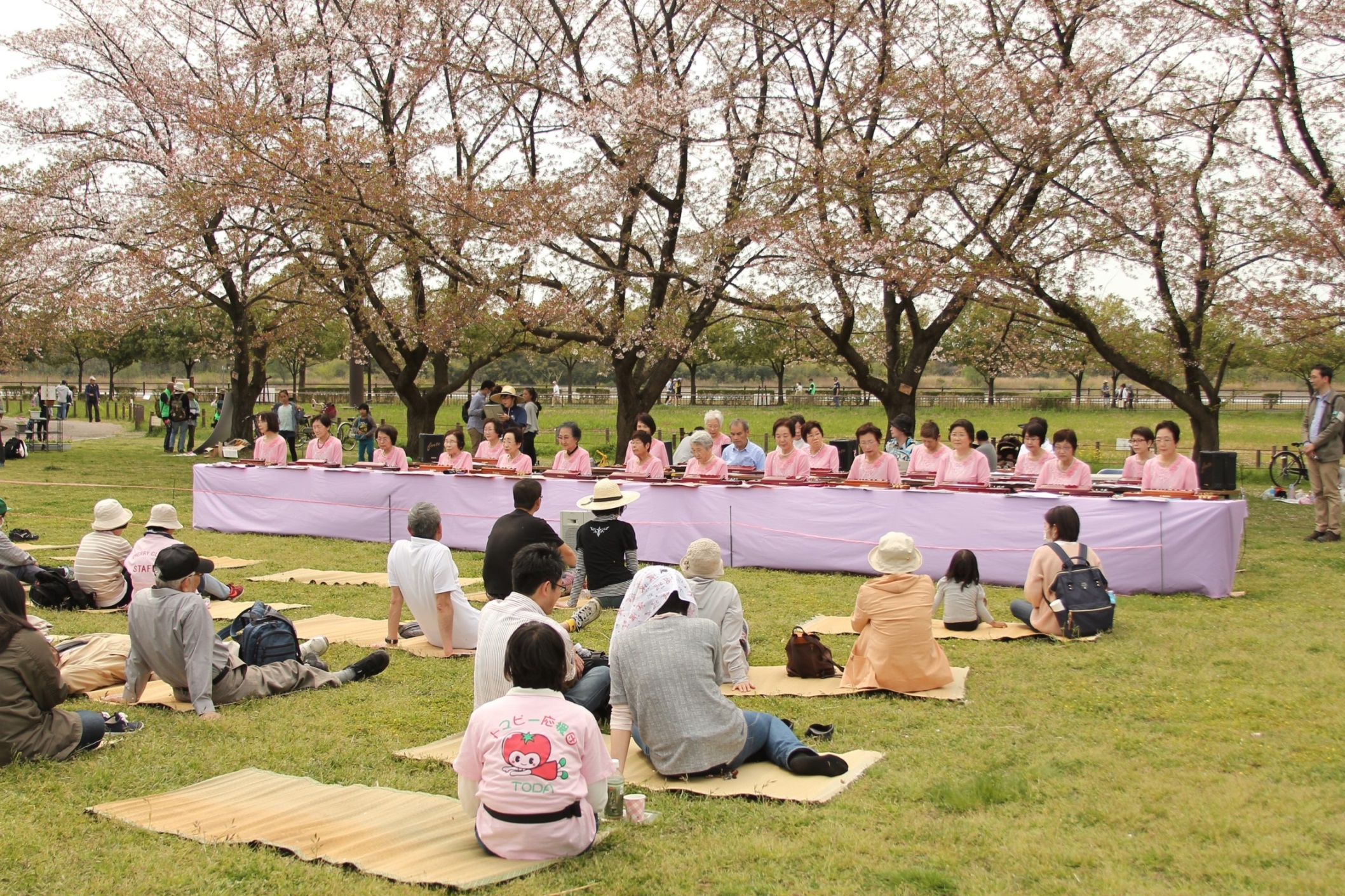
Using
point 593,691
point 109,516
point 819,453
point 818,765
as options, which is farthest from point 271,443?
point 818,765

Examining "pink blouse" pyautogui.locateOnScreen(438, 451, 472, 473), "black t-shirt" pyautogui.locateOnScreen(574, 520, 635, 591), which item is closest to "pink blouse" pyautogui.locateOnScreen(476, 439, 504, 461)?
"pink blouse" pyautogui.locateOnScreen(438, 451, 472, 473)

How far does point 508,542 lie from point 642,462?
468 cm

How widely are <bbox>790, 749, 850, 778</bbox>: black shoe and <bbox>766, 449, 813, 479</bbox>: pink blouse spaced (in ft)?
23.0

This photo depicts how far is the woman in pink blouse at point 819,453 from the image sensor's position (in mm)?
12891

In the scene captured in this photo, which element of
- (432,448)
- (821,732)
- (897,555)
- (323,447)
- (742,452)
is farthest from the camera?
(432,448)

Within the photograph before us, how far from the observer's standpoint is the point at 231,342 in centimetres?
2861

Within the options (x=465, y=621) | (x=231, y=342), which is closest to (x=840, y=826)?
(x=465, y=621)

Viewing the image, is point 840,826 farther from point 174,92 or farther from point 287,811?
point 174,92

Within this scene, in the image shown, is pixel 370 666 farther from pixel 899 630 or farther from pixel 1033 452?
pixel 1033 452

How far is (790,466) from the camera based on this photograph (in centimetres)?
1262

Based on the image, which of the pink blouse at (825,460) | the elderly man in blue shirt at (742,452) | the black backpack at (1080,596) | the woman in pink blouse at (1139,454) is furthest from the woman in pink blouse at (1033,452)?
the black backpack at (1080,596)

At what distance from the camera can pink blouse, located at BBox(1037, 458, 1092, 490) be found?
1095 cm

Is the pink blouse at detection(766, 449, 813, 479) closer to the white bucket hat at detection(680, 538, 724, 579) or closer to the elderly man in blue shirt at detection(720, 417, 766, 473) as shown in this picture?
the elderly man in blue shirt at detection(720, 417, 766, 473)

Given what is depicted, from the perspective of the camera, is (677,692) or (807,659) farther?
(807,659)
